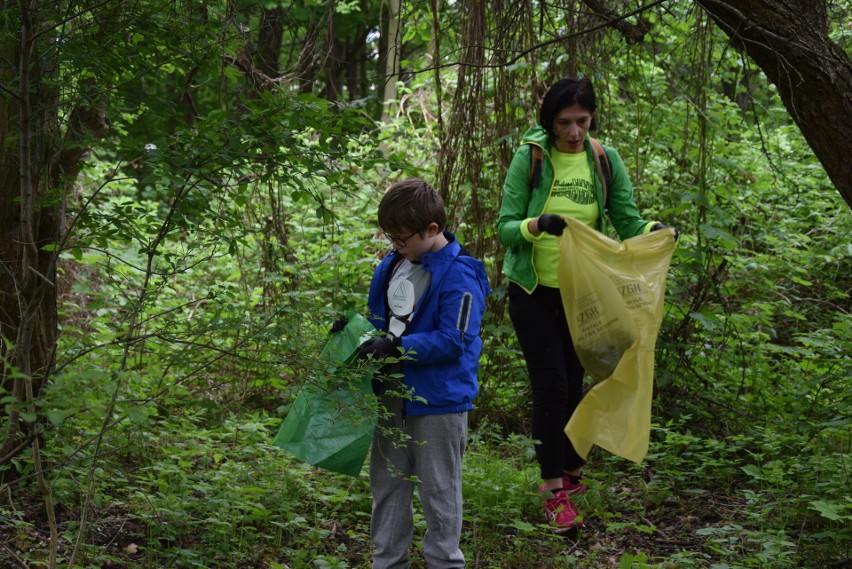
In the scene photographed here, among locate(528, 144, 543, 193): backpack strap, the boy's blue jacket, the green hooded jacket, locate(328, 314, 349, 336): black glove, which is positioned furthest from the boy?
locate(528, 144, 543, 193): backpack strap

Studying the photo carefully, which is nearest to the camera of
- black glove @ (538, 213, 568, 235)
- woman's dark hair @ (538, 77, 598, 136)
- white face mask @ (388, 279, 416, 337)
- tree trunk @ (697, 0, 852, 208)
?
white face mask @ (388, 279, 416, 337)

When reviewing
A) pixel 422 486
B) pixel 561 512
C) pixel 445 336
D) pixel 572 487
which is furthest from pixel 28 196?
→ pixel 572 487

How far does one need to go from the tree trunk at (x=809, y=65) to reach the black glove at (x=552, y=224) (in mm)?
953

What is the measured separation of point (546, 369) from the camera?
381cm

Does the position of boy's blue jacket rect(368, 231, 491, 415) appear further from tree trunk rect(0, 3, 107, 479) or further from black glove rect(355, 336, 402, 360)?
tree trunk rect(0, 3, 107, 479)

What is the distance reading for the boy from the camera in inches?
109

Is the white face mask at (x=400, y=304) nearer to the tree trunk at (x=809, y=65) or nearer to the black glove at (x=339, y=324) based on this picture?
the black glove at (x=339, y=324)

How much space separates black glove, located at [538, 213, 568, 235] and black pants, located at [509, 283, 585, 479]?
337mm

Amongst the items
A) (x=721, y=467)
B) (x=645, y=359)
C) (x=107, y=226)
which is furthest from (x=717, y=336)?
(x=107, y=226)

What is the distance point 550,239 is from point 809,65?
1.22 metres

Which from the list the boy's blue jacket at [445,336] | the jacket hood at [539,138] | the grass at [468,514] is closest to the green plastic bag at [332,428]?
the boy's blue jacket at [445,336]

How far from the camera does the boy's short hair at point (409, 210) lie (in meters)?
2.80

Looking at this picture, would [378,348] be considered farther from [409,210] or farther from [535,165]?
[535,165]

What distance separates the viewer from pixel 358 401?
252 centimetres
